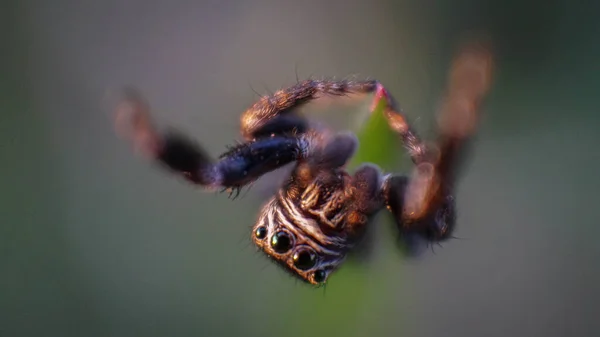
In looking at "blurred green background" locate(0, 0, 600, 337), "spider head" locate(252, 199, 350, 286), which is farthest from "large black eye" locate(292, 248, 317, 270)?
"blurred green background" locate(0, 0, 600, 337)

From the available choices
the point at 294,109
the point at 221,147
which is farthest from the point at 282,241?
the point at 221,147

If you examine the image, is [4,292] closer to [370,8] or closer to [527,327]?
[370,8]

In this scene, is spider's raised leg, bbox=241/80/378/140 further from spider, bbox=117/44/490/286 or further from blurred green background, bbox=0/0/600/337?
blurred green background, bbox=0/0/600/337

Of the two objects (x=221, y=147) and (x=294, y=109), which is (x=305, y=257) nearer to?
(x=294, y=109)

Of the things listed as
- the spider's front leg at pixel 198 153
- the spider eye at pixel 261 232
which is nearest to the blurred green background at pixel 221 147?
the spider eye at pixel 261 232

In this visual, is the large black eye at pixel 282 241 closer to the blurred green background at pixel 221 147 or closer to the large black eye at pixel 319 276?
the large black eye at pixel 319 276

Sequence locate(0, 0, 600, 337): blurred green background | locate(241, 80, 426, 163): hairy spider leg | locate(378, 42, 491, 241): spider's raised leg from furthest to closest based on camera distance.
→ locate(0, 0, 600, 337): blurred green background < locate(241, 80, 426, 163): hairy spider leg < locate(378, 42, 491, 241): spider's raised leg
